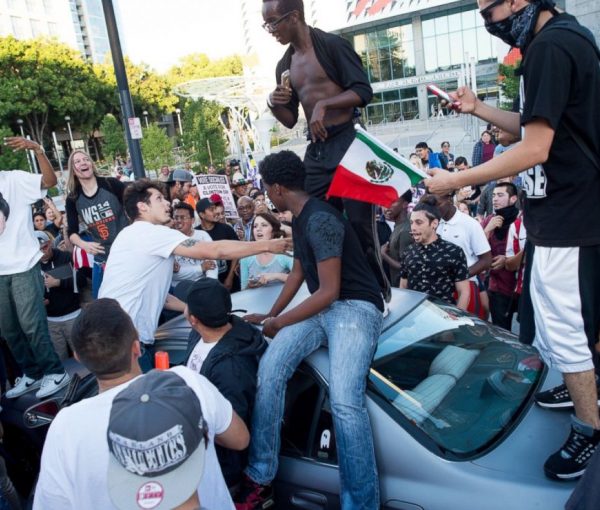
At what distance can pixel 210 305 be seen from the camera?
2611mm

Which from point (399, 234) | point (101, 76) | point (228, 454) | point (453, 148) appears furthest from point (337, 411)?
point (101, 76)

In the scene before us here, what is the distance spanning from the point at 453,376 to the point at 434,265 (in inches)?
71.8

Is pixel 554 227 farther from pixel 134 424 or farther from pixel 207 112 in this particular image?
pixel 207 112

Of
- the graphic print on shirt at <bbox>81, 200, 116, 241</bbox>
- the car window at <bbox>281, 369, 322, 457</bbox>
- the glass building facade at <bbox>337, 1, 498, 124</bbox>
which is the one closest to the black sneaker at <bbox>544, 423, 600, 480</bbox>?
the car window at <bbox>281, 369, 322, 457</bbox>

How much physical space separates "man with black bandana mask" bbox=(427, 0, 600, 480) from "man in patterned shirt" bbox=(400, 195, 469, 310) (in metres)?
2.20

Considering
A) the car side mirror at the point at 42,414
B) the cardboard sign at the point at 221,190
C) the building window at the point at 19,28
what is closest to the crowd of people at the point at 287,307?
the car side mirror at the point at 42,414

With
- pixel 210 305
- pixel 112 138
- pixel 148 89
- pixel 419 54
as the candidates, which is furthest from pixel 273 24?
pixel 148 89

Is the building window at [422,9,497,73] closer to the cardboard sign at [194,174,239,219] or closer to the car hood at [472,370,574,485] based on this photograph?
the cardboard sign at [194,174,239,219]

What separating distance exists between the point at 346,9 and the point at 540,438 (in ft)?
169

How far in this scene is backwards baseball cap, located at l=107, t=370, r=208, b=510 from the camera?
139 centimetres

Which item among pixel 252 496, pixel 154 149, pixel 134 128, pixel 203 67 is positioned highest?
pixel 203 67

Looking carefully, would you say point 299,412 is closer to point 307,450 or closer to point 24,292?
point 307,450

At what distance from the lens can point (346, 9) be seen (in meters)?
48.9

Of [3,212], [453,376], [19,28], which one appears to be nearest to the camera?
[453,376]
